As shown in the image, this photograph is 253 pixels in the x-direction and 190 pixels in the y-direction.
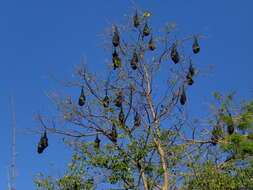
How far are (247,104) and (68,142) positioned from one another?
6486 millimetres

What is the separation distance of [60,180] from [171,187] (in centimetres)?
300

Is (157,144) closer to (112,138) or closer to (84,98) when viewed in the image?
(112,138)

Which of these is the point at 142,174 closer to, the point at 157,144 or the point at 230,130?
the point at 157,144

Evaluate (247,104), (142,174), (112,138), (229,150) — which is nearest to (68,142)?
(112,138)

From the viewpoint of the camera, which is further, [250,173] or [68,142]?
[68,142]

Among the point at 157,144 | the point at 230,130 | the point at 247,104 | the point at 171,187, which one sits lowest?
the point at 171,187

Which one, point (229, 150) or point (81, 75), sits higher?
point (81, 75)

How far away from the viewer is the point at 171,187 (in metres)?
12.0

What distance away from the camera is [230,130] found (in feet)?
46.9

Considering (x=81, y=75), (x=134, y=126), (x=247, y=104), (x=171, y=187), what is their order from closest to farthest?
(x=171, y=187) → (x=134, y=126) → (x=81, y=75) → (x=247, y=104)

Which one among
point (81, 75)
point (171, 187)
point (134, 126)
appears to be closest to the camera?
point (171, 187)

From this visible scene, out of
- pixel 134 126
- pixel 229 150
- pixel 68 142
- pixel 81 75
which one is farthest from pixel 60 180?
pixel 229 150

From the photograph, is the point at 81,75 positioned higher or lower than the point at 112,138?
higher

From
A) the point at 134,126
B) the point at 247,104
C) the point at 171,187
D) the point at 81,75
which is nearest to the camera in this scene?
the point at 171,187
